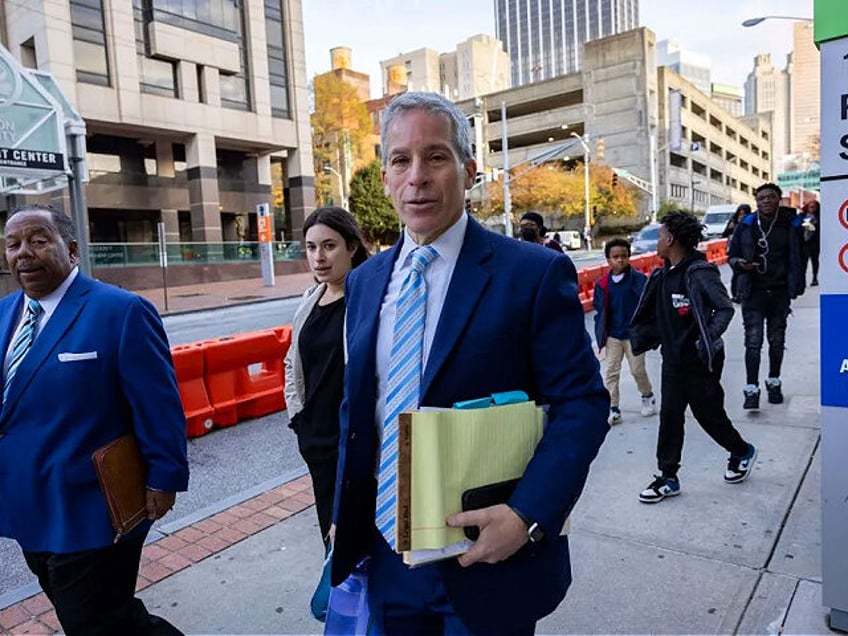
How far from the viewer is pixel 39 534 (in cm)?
229

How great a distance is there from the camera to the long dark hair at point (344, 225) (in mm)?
3396

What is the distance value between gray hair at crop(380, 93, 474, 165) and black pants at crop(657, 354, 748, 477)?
302cm

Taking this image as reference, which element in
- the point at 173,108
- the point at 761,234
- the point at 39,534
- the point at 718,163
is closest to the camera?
the point at 39,534

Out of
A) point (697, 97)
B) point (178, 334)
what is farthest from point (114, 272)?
point (697, 97)

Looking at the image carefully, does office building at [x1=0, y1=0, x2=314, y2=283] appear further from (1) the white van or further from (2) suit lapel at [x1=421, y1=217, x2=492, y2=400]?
(2) suit lapel at [x1=421, y1=217, x2=492, y2=400]

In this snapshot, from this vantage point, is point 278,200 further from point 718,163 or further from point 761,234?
point 718,163

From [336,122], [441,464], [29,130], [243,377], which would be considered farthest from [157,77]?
[441,464]

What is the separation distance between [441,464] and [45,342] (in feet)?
5.52

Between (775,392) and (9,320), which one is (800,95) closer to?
(775,392)

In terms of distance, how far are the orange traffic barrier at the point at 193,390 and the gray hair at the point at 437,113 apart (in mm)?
4884

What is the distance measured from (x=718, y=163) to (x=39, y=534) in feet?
309

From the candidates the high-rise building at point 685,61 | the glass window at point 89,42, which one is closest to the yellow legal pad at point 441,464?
the glass window at point 89,42

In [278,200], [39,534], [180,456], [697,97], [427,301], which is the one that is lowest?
[39,534]

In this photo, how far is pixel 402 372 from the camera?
1645mm
